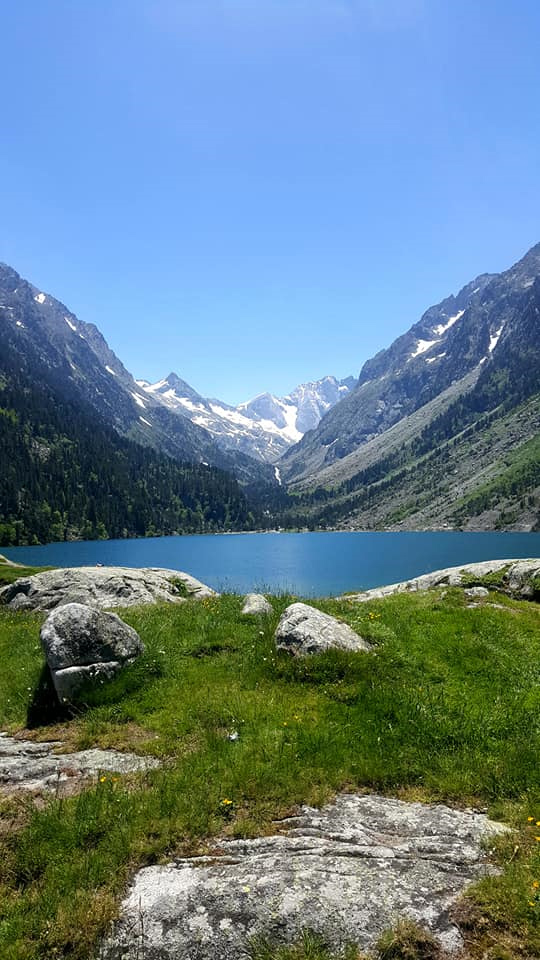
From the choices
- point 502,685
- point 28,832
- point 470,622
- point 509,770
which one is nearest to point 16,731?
point 28,832

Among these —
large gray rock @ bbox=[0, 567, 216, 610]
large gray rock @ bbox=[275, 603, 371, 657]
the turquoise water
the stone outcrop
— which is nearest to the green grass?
large gray rock @ bbox=[275, 603, 371, 657]

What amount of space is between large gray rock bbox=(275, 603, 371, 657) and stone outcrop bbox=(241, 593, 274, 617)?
3.38 metres

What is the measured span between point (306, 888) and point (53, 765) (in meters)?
6.60

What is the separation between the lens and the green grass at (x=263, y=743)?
6848mm

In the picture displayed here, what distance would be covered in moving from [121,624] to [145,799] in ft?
24.2

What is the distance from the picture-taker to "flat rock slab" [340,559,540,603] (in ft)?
89.2

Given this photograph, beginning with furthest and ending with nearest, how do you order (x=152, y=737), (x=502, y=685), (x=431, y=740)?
(x=502, y=685), (x=152, y=737), (x=431, y=740)

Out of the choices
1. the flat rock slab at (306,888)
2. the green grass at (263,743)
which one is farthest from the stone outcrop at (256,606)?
the flat rock slab at (306,888)

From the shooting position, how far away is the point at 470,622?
18.1 meters

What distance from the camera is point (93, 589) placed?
2742cm

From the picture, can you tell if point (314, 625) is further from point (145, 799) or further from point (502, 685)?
point (145, 799)

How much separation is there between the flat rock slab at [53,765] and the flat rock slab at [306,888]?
3.40 meters

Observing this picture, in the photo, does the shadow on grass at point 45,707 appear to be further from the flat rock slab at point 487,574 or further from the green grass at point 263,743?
the flat rock slab at point 487,574

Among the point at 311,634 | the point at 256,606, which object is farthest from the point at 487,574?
the point at 311,634
